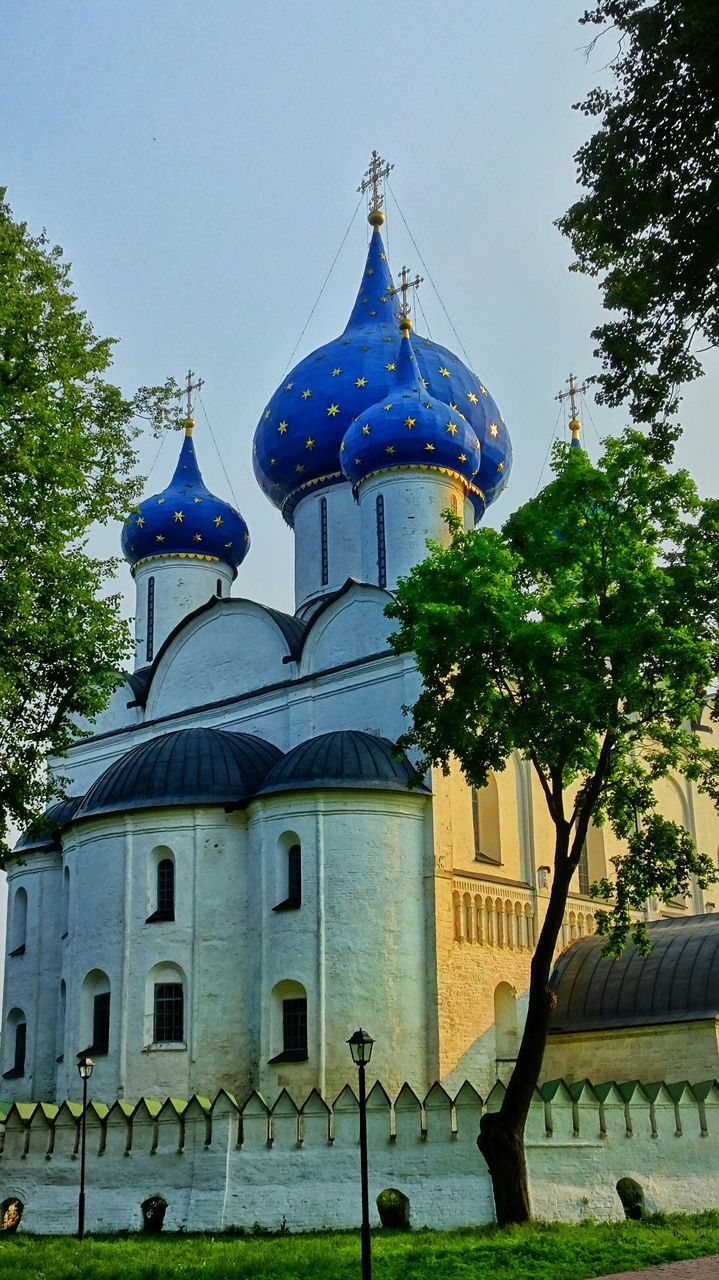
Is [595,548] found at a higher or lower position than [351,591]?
lower

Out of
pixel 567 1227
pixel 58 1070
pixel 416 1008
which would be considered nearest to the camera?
pixel 567 1227

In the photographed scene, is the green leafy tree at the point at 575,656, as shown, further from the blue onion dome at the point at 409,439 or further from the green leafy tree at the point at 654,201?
the blue onion dome at the point at 409,439

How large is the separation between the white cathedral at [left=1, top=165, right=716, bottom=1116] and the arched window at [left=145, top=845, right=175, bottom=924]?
0.12 feet

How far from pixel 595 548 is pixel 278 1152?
8250 millimetres

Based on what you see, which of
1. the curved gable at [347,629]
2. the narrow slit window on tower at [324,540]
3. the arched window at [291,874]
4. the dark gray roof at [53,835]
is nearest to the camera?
the arched window at [291,874]

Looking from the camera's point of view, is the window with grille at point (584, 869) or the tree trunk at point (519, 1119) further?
the window with grille at point (584, 869)

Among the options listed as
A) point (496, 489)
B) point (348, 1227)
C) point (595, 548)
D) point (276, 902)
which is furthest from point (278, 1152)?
point (496, 489)

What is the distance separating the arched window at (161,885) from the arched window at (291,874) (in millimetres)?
1861

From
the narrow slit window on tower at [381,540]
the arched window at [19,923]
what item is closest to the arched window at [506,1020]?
the narrow slit window on tower at [381,540]

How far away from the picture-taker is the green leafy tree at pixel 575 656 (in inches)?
610

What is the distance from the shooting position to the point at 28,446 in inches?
625

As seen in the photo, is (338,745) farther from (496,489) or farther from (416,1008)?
(496,489)

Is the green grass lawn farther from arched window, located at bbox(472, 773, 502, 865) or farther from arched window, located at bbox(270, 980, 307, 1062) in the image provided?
arched window, located at bbox(472, 773, 502, 865)

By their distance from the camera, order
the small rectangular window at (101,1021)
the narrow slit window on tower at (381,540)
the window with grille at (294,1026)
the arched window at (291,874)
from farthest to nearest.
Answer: the narrow slit window on tower at (381,540) → the small rectangular window at (101,1021) → the arched window at (291,874) → the window with grille at (294,1026)
